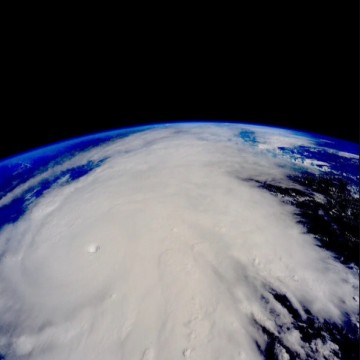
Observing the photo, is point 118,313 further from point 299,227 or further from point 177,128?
point 177,128

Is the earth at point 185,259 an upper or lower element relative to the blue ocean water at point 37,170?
lower

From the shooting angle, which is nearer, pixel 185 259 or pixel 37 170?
pixel 185 259

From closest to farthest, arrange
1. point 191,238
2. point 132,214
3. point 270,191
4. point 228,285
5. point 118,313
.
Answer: point 118,313, point 228,285, point 191,238, point 132,214, point 270,191

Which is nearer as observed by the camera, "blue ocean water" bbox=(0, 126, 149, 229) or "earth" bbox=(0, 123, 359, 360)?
"earth" bbox=(0, 123, 359, 360)

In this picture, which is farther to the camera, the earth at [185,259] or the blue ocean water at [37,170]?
the blue ocean water at [37,170]

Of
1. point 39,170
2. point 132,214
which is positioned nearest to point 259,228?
point 132,214

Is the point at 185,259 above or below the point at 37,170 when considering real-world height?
below

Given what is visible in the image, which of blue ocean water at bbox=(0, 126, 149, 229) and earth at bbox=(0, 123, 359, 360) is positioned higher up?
blue ocean water at bbox=(0, 126, 149, 229)

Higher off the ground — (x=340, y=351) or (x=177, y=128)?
(x=177, y=128)
